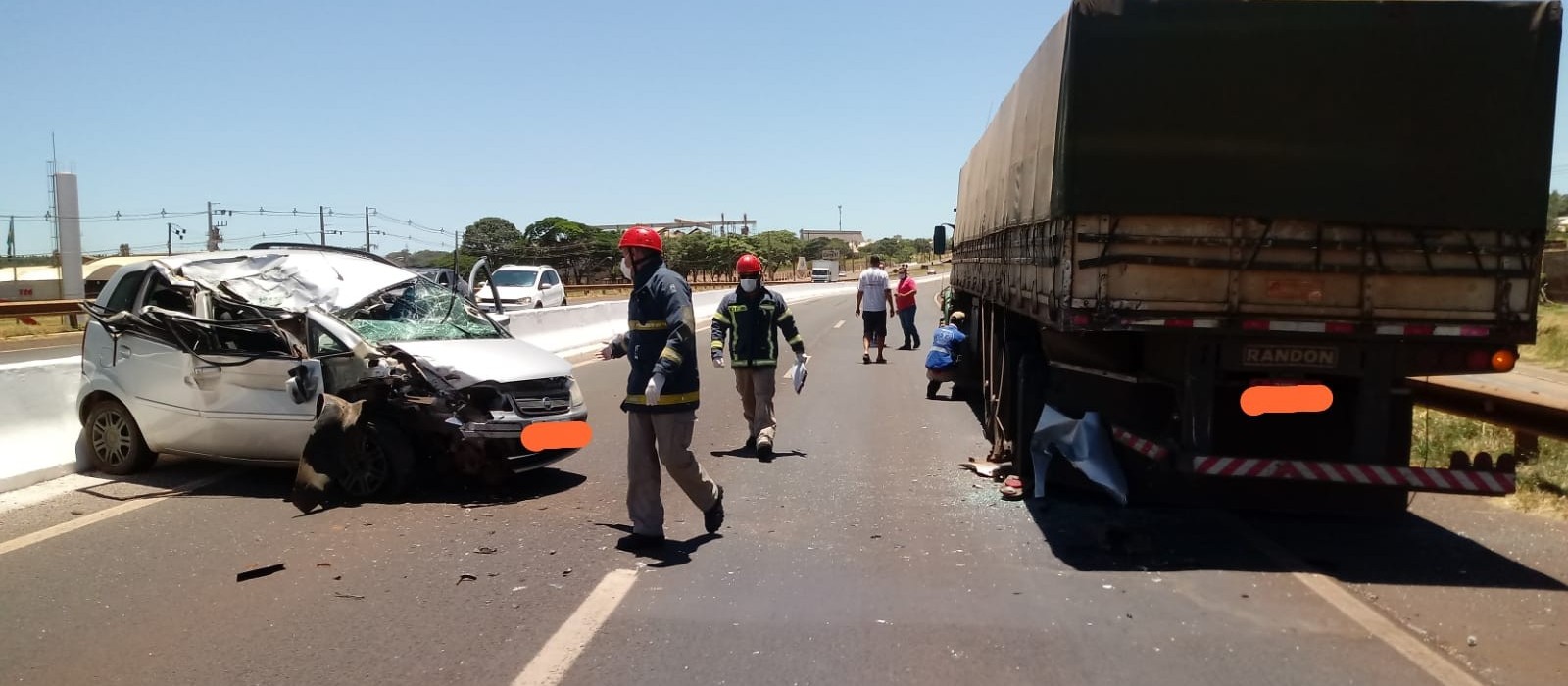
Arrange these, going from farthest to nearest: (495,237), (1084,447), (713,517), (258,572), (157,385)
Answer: (495,237) → (157,385) → (1084,447) → (713,517) → (258,572)

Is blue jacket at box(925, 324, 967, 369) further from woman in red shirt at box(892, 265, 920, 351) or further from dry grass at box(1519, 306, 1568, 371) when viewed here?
dry grass at box(1519, 306, 1568, 371)

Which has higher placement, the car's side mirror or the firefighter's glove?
the firefighter's glove

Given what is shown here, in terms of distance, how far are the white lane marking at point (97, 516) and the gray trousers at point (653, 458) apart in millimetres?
3393

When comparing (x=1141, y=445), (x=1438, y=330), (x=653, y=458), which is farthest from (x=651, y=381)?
(x=1438, y=330)

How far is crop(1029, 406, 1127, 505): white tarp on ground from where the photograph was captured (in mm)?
6723

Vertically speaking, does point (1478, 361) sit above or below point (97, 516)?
above

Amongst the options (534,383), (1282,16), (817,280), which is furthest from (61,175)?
(817,280)

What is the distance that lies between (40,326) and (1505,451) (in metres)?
31.4

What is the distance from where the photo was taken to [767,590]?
531 cm

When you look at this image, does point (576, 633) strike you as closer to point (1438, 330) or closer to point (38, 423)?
point (1438, 330)

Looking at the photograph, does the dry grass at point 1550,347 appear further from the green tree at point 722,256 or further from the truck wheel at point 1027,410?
the green tree at point 722,256

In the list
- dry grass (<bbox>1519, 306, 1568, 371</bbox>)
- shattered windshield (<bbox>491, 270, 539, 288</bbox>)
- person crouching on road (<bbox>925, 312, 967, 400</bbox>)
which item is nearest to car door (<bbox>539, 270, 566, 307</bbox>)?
shattered windshield (<bbox>491, 270, 539, 288</bbox>)

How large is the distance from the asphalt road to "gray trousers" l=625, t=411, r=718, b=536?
→ 261mm

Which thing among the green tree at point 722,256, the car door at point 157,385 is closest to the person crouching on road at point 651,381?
the car door at point 157,385
